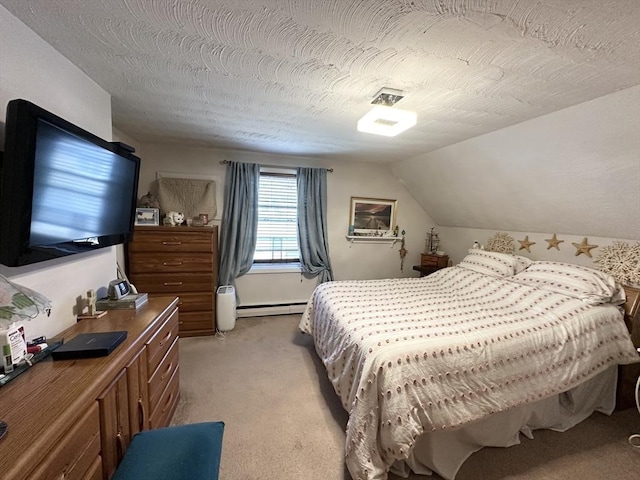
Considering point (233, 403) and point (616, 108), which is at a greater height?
point (616, 108)

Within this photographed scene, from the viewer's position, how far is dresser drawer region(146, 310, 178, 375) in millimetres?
1443

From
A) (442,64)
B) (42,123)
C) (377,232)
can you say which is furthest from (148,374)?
(377,232)

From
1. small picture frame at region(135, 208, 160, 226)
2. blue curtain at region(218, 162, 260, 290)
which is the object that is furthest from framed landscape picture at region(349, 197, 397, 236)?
small picture frame at region(135, 208, 160, 226)

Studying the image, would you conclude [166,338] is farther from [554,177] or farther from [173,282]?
[554,177]

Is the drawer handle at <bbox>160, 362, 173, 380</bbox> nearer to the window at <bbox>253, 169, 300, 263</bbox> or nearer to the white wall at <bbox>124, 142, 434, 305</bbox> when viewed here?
the white wall at <bbox>124, 142, 434, 305</bbox>

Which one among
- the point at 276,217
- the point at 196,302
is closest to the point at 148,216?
the point at 196,302

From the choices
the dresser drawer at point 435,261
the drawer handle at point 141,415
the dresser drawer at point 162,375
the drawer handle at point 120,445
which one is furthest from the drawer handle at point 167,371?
the dresser drawer at point 435,261

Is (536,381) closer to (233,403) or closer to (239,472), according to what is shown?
(239,472)

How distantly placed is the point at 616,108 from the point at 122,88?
327 centimetres

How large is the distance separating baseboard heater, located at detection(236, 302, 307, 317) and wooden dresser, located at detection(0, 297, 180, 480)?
2.09 metres

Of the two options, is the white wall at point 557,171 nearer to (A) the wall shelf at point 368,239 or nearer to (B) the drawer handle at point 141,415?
(A) the wall shelf at point 368,239

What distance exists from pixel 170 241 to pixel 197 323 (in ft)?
3.35

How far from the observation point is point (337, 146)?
3152mm

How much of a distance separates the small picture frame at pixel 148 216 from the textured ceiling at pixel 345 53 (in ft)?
3.64
